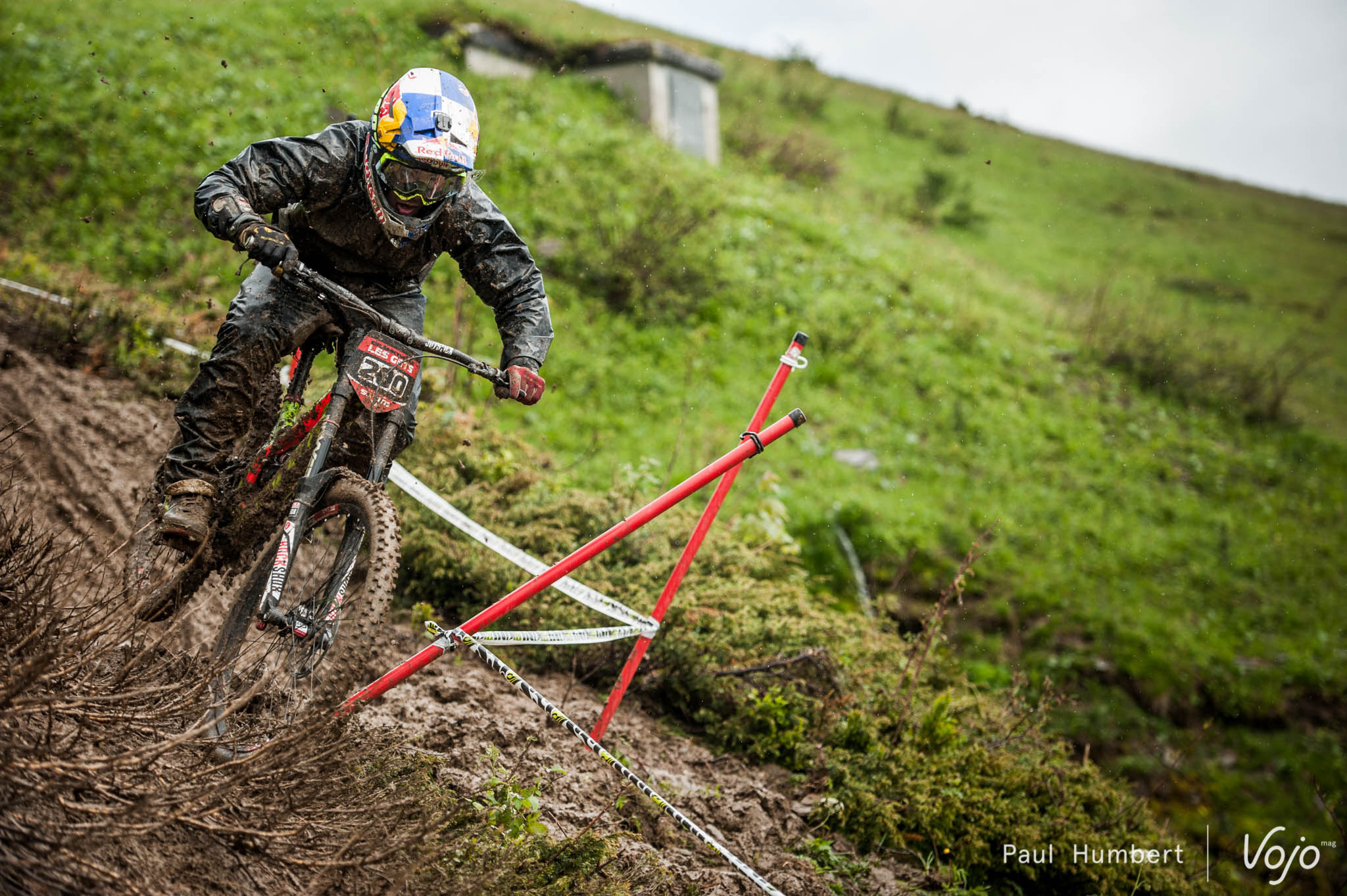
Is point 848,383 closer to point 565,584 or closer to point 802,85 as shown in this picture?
point 565,584

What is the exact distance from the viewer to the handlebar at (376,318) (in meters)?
3.47

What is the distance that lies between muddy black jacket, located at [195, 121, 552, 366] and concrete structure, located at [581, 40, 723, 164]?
15.0m

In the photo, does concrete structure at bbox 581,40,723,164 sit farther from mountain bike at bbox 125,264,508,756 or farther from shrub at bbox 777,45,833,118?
mountain bike at bbox 125,264,508,756

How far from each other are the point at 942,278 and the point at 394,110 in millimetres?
15440

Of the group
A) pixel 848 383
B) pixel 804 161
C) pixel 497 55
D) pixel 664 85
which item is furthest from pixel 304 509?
pixel 804 161

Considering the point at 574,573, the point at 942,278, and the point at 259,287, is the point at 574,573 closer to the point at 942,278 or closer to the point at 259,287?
the point at 259,287

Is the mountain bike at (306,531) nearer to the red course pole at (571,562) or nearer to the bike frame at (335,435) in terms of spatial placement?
the bike frame at (335,435)

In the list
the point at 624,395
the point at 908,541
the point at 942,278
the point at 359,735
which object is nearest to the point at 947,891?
the point at 359,735

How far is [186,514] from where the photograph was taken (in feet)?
12.5

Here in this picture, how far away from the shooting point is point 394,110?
3627 millimetres

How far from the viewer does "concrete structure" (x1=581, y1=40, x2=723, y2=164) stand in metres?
19.1

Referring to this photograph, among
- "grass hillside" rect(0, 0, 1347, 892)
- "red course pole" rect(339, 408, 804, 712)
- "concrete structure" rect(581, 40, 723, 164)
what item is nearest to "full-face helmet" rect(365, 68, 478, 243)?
"red course pole" rect(339, 408, 804, 712)

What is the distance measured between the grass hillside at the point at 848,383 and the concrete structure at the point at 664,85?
64 cm

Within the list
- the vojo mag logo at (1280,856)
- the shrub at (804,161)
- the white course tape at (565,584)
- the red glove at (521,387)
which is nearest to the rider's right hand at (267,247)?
the red glove at (521,387)
